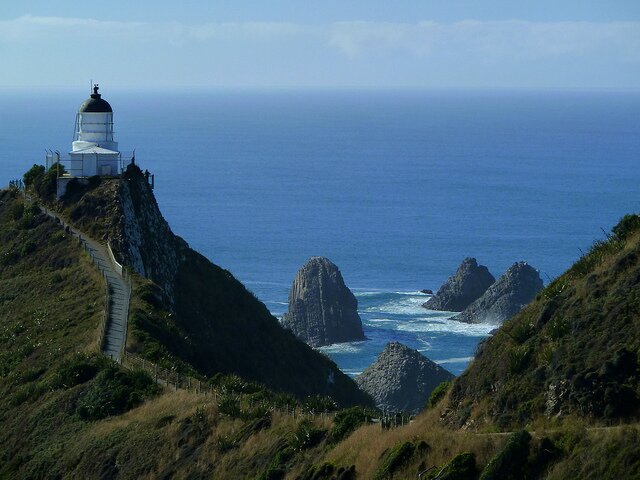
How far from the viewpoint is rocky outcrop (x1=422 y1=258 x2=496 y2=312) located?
112 meters

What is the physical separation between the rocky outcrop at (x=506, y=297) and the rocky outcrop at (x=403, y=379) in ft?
88.9

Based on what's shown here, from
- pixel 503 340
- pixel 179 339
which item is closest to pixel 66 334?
pixel 179 339

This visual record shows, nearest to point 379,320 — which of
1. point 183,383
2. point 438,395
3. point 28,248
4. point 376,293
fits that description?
point 376,293

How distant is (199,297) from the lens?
5681cm

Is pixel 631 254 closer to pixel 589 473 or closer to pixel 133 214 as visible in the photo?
pixel 589 473

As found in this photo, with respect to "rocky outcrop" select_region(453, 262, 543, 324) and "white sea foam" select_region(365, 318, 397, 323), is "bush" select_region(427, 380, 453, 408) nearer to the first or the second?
"white sea foam" select_region(365, 318, 397, 323)

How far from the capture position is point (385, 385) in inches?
3140

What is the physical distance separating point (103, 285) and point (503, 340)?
25.1 meters

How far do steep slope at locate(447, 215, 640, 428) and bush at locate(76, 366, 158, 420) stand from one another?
11074 mm

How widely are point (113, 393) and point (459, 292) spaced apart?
79.8 meters

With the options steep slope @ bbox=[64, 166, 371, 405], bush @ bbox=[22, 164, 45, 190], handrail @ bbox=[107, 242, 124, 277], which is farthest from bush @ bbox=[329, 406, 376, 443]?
bush @ bbox=[22, 164, 45, 190]

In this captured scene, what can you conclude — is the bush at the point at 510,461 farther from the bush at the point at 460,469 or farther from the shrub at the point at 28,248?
the shrub at the point at 28,248

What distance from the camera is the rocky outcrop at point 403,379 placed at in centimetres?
7894

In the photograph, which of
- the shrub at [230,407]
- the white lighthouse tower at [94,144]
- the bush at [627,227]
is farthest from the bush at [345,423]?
the white lighthouse tower at [94,144]
